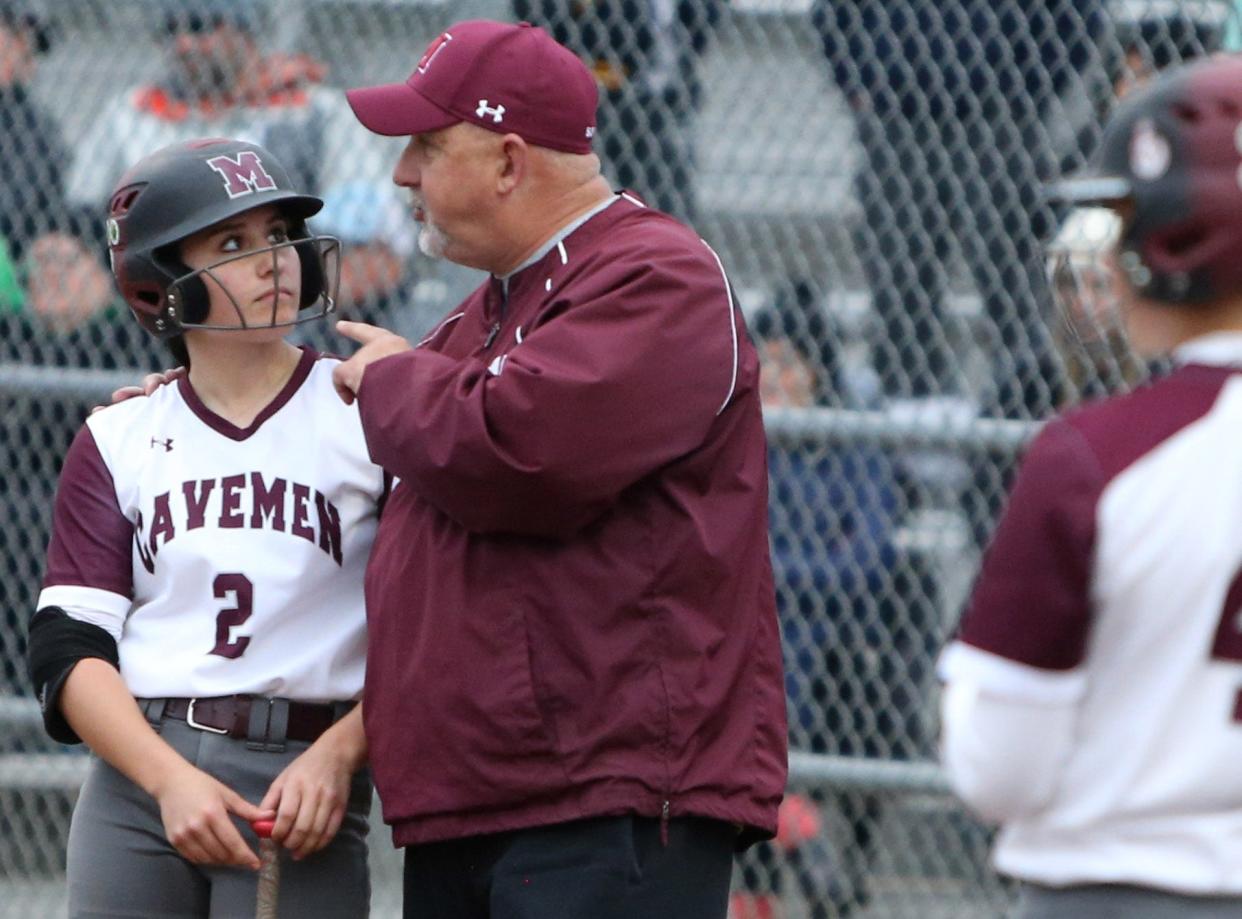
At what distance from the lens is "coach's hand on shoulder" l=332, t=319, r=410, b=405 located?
259cm

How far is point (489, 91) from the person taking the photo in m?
2.70

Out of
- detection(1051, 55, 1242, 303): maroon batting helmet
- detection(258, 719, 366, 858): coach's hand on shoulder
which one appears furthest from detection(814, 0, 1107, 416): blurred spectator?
detection(1051, 55, 1242, 303): maroon batting helmet

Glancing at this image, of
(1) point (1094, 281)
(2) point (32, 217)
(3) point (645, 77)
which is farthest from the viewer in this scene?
(2) point (32, 217)

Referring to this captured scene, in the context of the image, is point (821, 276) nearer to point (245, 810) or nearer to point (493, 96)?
point (493, 96)

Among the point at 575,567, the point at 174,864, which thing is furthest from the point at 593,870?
the point at 174,864

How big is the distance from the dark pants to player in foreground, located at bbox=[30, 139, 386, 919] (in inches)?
9.3

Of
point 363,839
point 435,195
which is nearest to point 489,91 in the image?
point 435,195

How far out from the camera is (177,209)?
2.77 m

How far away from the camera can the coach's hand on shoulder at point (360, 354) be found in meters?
2.59

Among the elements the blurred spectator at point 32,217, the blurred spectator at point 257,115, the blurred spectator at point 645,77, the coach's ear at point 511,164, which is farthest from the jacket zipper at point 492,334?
the blurred spectator at point 32,217

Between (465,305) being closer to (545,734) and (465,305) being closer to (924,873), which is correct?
(545,734)

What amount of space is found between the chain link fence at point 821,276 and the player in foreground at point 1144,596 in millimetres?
2463

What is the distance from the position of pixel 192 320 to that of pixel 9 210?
2.32 m

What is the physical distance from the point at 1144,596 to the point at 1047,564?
0.10m
